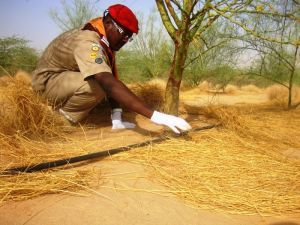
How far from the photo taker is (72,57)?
2.81 meters

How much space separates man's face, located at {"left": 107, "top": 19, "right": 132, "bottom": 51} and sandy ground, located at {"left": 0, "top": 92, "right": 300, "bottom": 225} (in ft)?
4.40

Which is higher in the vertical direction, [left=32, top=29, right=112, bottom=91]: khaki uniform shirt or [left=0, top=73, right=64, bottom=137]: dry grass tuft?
[left=32, top=29, right=112, bottom=91]: khaki uniform shirt

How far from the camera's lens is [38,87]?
300 centimetres

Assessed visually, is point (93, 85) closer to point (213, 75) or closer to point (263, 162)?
point (263, 162)

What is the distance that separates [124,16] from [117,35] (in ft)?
0.53

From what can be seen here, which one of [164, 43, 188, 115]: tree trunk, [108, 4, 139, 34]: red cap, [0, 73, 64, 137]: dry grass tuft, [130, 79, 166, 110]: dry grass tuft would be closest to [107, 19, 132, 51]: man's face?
[108, 4, 139, 34]: red cap

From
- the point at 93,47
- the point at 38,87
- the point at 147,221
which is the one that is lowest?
the point at 147,221

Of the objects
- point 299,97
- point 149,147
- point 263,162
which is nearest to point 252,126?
point 263,162

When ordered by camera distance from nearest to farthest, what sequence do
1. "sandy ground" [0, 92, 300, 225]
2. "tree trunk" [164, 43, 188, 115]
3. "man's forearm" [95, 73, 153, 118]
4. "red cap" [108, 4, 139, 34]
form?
1. "sandy ground" [0, 92, 300, 225]
2. "man's forearm" [95, 73, 153, 118]
3. "red cap" [108, 4, 139, 34]
4. "tree trunk" [164, 43, 188, 115]

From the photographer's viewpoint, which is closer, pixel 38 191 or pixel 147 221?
pixel 147 221

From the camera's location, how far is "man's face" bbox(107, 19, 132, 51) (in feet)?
8.73

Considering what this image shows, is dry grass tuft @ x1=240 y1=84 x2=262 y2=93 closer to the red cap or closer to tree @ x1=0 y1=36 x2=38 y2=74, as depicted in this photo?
tree @ x1=0 y1=36 x2=38 y2=74

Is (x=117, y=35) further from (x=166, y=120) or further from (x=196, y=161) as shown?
(x=196, y=161)

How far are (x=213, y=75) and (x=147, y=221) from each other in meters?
10.7
